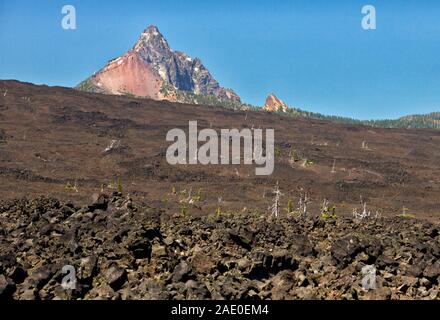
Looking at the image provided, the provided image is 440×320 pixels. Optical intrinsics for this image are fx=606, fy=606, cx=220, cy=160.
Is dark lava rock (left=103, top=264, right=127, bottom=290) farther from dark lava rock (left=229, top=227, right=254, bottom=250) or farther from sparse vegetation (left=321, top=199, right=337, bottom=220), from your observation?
sparse vegetation (left=321, top=199, right=337, bottom=220)

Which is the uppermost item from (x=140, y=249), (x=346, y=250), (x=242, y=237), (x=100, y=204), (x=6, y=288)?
(x=100, y=204)

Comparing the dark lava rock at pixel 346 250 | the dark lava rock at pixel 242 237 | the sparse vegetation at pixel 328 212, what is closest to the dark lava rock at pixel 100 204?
the dark lava rock at pixel 242 237

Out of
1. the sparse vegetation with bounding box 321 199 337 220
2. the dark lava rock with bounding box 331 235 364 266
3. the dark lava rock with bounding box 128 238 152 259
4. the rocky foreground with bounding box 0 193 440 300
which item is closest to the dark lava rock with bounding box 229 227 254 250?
the rocky foreground with bounding box 0 193 440 300

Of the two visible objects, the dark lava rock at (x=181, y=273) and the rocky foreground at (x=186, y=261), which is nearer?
the rocky foreground at (x=186, y=261)

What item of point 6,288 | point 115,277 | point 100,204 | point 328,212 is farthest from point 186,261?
point 328,212

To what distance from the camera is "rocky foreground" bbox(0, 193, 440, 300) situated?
1490 cm

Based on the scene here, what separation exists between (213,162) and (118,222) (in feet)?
308

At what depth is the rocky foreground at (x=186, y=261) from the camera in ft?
48.9

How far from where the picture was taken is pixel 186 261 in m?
17.8

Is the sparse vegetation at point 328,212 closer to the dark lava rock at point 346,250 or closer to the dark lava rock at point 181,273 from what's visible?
the dark lava rock at point 346,250

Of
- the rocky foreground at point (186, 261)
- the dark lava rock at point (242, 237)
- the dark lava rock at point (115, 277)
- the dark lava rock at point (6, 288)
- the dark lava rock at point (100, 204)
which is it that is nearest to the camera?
the dark lava rock at point (6, 288)

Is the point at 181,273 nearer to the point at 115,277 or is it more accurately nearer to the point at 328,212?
the point at 115,277

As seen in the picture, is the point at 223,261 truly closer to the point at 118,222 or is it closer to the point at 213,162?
the point at 118,222

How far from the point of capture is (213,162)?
115812 mm
